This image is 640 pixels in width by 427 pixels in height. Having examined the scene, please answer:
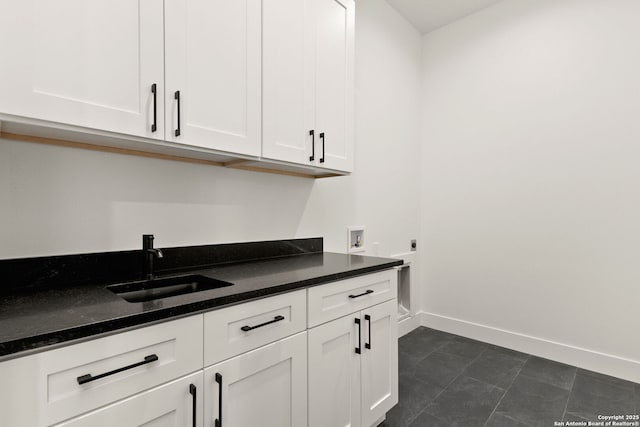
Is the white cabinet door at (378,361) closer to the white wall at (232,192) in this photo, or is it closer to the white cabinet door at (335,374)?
the white cabinet door at (335,374)

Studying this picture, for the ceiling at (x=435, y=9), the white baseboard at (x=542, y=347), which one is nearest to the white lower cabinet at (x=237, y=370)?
the white baseboard at (x=542, y=347)

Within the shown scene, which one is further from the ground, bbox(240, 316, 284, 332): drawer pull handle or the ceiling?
the ceiling

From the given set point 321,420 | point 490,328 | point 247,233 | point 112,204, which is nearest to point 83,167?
point 112,204

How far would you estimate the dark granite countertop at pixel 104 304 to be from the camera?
2.42ft

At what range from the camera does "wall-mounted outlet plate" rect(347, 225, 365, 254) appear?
2494 millimetres

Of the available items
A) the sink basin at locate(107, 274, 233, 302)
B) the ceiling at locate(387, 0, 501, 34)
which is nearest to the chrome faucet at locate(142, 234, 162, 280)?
the sink basin at locate(107, 274, 233, 302)

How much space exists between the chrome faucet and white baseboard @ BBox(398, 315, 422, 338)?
235 centimetres

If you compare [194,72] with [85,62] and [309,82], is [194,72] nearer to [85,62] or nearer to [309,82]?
[85,62]

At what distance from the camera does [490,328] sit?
288 centimetres

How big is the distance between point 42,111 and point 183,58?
508mm

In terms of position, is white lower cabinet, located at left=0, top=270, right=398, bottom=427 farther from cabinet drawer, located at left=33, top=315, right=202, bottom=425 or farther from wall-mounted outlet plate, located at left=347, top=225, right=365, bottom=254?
wall-mounted outlet plate, located at left=347, top=225, right=365, bottom=254

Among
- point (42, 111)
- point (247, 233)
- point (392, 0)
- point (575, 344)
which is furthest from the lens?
point (392, 0)

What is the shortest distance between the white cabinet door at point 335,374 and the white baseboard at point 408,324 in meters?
1.58

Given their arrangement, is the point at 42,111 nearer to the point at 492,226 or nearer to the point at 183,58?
the point at 183,58
